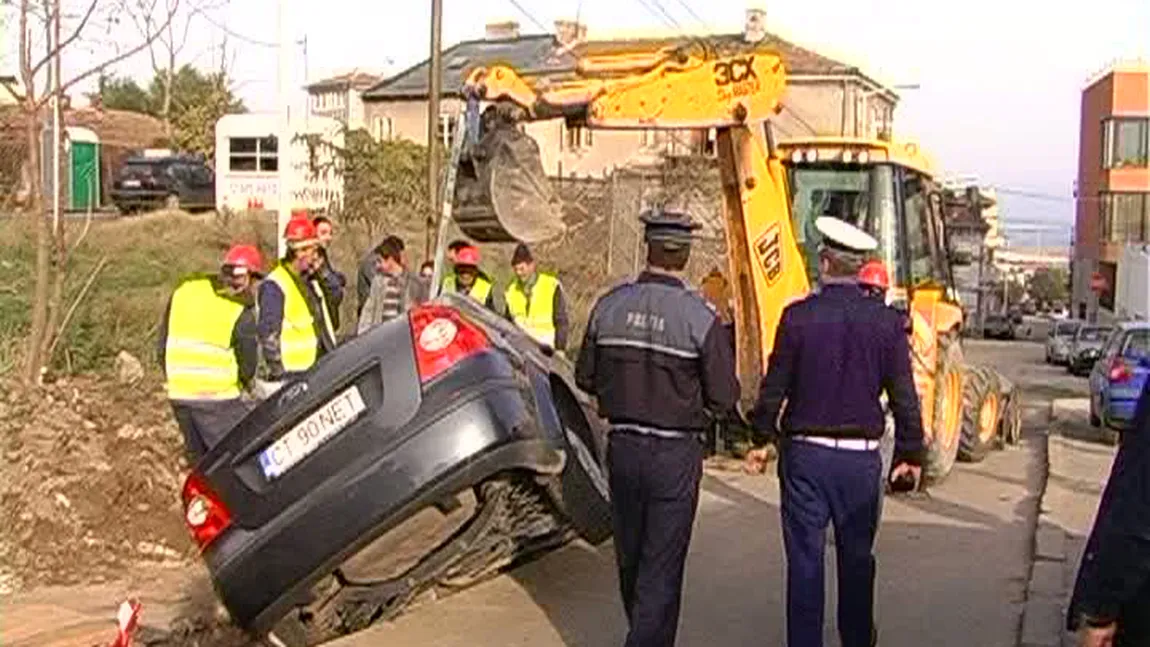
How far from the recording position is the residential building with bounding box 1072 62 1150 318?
2913 inches

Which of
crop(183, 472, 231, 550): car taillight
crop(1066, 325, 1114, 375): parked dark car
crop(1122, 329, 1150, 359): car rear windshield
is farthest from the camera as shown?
crop(1066, 325, 1114, 375): parked dark car

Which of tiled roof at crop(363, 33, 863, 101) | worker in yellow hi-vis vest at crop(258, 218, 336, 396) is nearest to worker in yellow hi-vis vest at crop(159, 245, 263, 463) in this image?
worker in yellow hi-vis vest at crop(258, 218, 336, 396)

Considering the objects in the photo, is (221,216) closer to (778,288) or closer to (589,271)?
(589,271)

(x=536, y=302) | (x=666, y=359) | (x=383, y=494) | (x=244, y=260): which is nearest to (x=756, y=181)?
(x=536, y=302)

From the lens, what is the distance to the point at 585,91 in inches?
502

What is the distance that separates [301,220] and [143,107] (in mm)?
61465

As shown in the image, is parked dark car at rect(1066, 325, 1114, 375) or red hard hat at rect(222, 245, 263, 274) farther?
parked dark car at rect(1066, 325, 1114, 375)

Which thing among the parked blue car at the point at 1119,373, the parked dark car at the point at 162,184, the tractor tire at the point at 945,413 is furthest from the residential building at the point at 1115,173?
the tractor tire at the point at 945,413

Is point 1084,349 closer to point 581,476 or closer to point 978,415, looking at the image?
point 978,415

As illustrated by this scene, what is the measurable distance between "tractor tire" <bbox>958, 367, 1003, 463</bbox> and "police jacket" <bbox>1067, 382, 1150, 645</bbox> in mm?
12232

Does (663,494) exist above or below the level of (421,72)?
below

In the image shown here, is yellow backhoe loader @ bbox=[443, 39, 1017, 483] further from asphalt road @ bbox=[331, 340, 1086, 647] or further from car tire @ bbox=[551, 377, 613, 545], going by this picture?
car tire @ bbox=[551, 377, 613, 545]

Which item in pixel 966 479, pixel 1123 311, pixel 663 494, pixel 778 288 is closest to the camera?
pixel 663 494

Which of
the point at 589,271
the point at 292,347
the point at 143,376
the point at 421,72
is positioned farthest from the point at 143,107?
the point at 292,347
